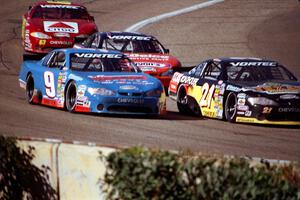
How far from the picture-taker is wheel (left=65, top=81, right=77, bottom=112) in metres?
15.3

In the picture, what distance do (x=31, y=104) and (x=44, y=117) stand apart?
2085 mm

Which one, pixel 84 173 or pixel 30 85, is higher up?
pixel 84 173

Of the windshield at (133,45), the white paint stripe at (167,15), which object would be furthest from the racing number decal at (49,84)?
the white paint stripe at (167,15)

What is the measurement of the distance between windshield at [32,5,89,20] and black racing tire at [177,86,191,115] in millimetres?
9063

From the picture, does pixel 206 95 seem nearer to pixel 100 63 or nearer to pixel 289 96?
pixel 289 96

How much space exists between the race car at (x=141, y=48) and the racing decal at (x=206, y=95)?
348 centimetres

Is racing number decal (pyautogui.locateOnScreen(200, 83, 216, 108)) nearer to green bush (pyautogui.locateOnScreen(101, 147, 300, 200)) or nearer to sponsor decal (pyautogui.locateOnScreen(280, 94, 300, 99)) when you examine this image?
sponsor decal (pyautogui.locateOnScreen(280, 94, 300, 99))

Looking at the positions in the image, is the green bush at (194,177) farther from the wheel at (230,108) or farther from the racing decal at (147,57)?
the racing decal at (147,57)

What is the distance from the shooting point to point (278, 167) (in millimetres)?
6371

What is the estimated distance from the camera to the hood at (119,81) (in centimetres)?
1493

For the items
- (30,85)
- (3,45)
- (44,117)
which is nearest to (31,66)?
(30,85)

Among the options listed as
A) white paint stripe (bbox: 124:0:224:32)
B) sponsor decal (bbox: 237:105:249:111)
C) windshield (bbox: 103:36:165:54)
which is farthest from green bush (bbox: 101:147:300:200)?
white paint stripe (bbox: 124:0:224:32)

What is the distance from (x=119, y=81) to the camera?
15.1m

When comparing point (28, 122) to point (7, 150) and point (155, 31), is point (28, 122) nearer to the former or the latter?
point (7, 150)
